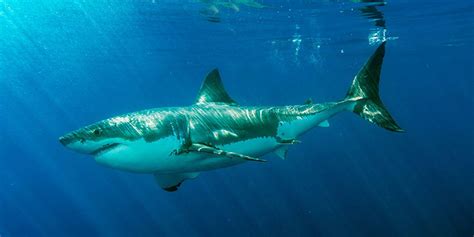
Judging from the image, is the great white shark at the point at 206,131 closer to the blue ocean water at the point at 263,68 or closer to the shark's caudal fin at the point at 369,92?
the shark's caudal fin at the point at 369,92

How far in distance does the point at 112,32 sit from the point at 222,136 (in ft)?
66.6

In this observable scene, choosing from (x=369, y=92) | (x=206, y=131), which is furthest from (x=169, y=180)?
(x=369, y=92)

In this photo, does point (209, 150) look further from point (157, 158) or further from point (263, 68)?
point (263, 68)

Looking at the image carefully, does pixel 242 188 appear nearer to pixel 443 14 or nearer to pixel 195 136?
pixel 443 14

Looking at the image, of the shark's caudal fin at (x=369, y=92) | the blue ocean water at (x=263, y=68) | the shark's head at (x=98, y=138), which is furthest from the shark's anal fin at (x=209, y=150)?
the blue ocean water at (x=263, y=68)

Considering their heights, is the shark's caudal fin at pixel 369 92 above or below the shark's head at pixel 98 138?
below

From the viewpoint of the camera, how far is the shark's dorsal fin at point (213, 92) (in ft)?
24.4

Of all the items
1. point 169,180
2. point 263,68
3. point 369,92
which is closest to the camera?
point 169,180

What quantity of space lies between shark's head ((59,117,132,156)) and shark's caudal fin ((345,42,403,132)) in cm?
407

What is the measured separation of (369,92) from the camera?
714 centimetres

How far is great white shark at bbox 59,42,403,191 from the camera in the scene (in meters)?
5.15

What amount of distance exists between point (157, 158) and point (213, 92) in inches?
93.9

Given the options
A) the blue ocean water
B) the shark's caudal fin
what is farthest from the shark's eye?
the blue ocean water

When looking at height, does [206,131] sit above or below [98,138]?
below
